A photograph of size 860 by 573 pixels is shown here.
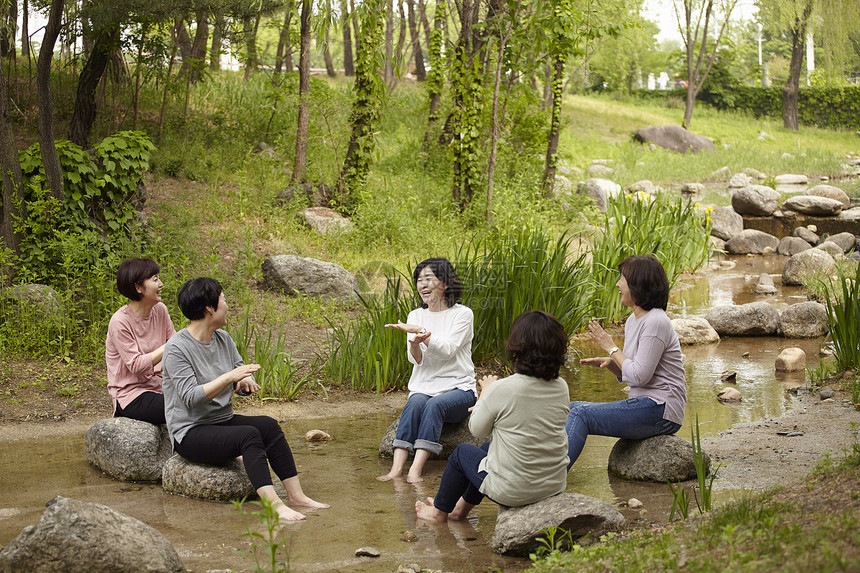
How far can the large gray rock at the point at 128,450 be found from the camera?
4.39 m

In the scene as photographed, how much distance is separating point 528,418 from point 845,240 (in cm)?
1284

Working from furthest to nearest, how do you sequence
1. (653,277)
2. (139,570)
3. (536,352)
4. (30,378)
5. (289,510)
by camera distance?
(30,378)
(653,277)
(289,510)
(536,352)
(139,570)

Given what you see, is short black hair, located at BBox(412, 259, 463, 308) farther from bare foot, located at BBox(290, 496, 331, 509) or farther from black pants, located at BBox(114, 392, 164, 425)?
black pants, located at BBox(114, 392, 164, 425)

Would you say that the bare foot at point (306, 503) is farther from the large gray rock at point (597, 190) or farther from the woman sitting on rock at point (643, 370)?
the large gray rock at point (597, 190)

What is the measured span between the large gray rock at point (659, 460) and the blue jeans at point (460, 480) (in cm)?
104

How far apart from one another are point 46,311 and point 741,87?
36.4 m

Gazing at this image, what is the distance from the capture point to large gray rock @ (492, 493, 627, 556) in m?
3.31

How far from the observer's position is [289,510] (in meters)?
3.78

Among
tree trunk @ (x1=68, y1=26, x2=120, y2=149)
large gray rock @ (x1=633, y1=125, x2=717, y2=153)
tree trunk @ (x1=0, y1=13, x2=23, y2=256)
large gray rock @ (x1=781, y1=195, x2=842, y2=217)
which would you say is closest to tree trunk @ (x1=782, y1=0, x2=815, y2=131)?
large gray rock @ (x1=633, y1=125, x2=717, y2=153)

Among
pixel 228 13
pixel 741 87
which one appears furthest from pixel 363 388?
pixel 741 87

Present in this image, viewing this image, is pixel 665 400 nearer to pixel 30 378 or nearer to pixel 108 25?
pixel 30 378

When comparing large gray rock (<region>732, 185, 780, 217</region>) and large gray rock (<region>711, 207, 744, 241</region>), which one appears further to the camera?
large gray rock (<region>732, 185, 780, 217</region>)

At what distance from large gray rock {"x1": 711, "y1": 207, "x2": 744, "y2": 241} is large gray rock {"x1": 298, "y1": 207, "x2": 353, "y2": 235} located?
7858 mm

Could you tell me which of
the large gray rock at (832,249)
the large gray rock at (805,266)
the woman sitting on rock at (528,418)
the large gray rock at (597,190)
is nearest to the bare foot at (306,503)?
the woman sitting on rock at (528,418)
